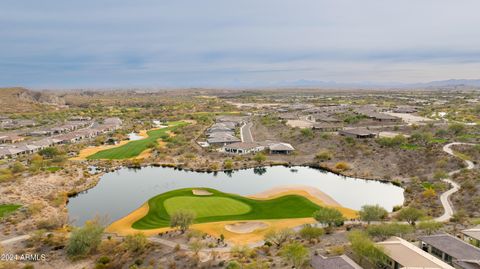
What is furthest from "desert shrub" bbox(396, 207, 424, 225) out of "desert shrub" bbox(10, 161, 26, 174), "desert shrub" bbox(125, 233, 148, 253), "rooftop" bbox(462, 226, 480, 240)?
"desert shrub" bbox(10, 161, 26, 174)

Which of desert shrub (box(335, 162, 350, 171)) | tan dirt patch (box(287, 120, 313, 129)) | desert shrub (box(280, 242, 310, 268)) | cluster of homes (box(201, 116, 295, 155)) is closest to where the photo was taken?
desert shrub (box(280, 242, 310, 268))

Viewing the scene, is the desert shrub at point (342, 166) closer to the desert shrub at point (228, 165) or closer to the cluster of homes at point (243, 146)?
the cluster of homes at point (243, 146)

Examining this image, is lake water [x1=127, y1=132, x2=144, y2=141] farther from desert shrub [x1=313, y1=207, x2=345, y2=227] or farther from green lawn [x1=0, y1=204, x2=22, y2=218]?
desert shrub [x1=313, y1=207, x2=345, y2=227]

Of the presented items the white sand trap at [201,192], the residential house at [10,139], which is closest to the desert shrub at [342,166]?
the white sand trap at [201,192]

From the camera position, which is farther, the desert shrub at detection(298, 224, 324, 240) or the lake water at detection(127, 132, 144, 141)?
the lake water at detection(127, 132, 144, 141)

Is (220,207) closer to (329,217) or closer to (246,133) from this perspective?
(329,217)

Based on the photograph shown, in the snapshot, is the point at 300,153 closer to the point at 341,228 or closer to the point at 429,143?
the point at 429,143
